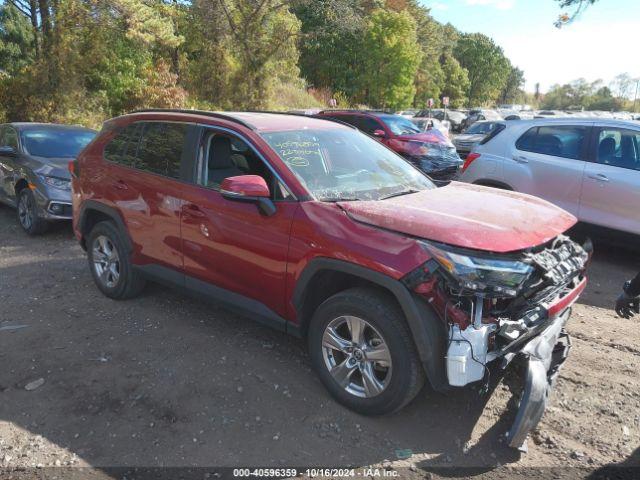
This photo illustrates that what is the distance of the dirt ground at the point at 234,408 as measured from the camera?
A: 2848mm

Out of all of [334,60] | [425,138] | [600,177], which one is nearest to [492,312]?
[600,177]

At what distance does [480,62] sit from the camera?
71.4 meters

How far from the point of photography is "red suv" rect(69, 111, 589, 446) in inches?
108

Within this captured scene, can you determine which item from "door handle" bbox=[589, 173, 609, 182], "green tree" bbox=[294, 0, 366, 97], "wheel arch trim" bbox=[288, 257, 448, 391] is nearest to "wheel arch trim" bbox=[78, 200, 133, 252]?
"wheel arch trim" bbox=[288, 257, 448, 391]

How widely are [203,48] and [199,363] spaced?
22939mm

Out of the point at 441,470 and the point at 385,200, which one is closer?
the point at 441,470

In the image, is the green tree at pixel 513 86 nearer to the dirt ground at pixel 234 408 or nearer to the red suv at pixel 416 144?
the red suv at pixel 416 144

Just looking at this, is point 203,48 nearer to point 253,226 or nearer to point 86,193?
point 86,193

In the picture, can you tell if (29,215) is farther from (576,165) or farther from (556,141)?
(576,165)

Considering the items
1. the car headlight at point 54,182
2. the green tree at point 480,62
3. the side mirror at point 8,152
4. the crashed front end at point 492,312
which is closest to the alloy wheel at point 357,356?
the crashed front end at point 492,312

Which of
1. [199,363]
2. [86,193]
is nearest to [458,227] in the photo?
[199,363]

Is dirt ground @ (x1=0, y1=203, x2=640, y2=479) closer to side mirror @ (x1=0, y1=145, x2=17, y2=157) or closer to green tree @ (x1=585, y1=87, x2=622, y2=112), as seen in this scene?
side mirror @ (x1=0, y1=145, x2=17, y2=157)

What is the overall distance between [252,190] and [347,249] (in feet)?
2.58

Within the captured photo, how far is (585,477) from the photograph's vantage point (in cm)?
273
